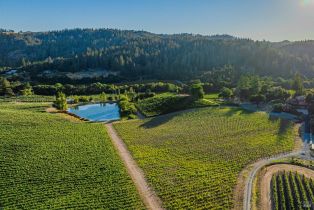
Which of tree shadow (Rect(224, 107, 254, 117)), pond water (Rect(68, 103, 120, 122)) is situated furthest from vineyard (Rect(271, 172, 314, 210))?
pond water (Rect(68, 103, 120, 122))

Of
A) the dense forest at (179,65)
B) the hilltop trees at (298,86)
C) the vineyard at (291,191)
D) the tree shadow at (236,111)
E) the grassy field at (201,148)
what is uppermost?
the dense forest at (179,65)

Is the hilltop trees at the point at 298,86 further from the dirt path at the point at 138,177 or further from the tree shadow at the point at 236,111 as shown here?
the dirt path at the point at 138,177

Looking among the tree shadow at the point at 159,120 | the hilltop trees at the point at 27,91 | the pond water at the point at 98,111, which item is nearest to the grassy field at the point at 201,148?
the tree shadow at the point at 159,120

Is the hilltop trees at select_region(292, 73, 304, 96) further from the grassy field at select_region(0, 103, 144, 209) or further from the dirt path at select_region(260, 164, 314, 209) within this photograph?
the grassy field at select_region(0, 103, 144, 209)

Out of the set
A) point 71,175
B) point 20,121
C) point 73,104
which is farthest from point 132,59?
point 71,175

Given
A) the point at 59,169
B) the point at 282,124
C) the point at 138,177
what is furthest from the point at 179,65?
the point at 138,177

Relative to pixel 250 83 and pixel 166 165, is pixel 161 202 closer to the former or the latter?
pixel 166 165

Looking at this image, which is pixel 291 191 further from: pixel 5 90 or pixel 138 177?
pixel 5 90
